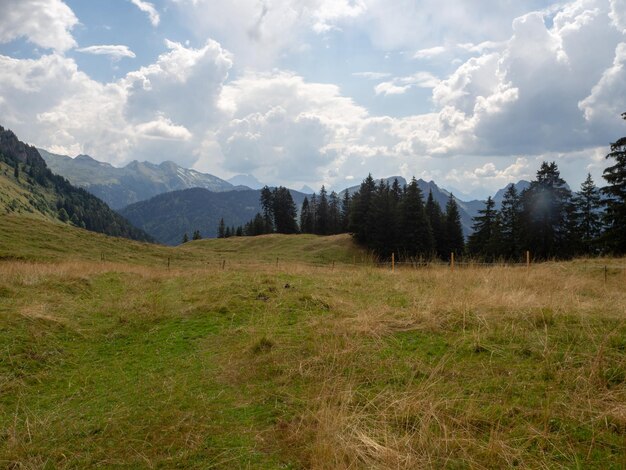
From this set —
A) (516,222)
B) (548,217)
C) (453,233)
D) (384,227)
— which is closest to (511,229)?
(516,222)

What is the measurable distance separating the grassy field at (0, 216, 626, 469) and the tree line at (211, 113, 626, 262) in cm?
2660

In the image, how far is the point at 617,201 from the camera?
107ft

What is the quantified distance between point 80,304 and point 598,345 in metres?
12.5

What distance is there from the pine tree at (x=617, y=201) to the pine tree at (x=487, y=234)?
78.3 ft

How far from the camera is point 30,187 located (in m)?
193

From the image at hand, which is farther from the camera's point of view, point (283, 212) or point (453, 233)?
point (283, 212)

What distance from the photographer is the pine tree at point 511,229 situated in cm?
5124

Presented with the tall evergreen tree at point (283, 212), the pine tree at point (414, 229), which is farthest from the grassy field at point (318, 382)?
the tall evergreen tree at point (283, 212)

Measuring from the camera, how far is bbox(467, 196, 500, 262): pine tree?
5812cm

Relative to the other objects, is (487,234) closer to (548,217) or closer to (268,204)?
(548,217)

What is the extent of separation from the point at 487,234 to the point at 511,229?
9209mm

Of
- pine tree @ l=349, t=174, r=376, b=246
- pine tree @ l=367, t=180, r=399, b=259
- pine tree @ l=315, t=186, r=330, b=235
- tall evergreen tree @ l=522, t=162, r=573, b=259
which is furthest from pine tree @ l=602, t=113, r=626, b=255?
pine tree @ l=315, t=186, r=330, b=235

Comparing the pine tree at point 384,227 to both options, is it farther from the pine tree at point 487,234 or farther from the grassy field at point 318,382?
the grassy field at point 318,382

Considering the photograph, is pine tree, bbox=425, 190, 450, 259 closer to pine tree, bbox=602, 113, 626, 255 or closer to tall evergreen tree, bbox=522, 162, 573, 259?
tall evergreen tree, bbox=522, 162, 573, 259
